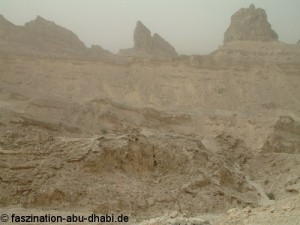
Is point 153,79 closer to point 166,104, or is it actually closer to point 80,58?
point 166,104

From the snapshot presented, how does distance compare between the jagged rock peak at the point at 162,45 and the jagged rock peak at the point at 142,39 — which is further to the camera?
the jagged rock peak at the point at 162,45

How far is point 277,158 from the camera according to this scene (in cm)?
3027

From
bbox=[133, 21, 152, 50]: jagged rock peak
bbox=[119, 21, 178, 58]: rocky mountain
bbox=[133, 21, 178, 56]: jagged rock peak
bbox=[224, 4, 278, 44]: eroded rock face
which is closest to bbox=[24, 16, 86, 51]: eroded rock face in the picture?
bbox=[119, 21, 178, 58]: rocky mountain

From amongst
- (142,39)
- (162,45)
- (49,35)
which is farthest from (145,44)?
(49,35)

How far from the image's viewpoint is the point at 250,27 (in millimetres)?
54844

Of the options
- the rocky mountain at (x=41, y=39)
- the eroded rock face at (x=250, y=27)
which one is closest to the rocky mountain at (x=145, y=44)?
the rocky mountain at (x=41, y=39)

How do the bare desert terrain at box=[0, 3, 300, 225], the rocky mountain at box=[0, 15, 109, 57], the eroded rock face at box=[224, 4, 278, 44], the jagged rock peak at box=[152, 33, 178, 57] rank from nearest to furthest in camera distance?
the bare desert terrain at box=[0, 3, 300, 225] < the rocky mountain at box=[0, 15, 109, 57] < the eroded rock face at box=[224, 4, 278, 44] < the jagged rock peak at box=[152, 33, 178, 57]

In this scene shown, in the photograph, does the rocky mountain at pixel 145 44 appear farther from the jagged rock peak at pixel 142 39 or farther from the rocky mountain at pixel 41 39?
the rocky mountain at pixel 41 39

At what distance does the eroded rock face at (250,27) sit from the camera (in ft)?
178

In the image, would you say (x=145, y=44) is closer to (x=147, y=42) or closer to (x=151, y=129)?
(x=147, y=42)

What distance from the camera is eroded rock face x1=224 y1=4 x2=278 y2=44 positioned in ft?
178

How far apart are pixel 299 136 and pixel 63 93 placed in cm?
2288

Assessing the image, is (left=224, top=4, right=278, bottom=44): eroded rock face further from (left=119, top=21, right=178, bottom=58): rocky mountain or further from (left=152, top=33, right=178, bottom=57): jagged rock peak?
(left=119, top=21, right=178, bottom=58): rocky mountain

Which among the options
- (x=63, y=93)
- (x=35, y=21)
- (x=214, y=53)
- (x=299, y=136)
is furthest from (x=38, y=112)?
(x=35, y=21)
